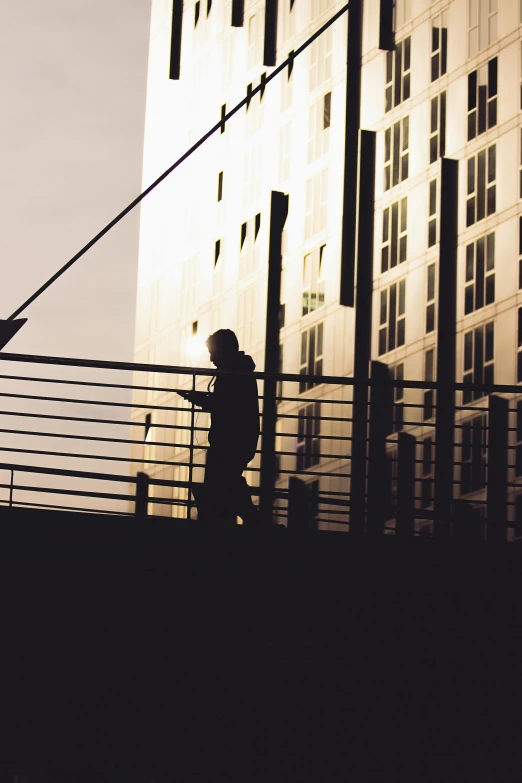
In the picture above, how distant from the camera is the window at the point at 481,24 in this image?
40719 mm

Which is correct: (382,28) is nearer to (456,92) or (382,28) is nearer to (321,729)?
(456,92)

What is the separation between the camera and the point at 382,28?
45.5 m

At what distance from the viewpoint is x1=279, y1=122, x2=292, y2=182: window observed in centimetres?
5291

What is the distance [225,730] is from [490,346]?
30.2 metres

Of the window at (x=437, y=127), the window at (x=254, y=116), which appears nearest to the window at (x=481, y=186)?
the window at (x=437, y=127)

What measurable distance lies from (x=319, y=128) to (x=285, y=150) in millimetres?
2864

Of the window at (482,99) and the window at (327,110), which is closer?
the window at (482,99)

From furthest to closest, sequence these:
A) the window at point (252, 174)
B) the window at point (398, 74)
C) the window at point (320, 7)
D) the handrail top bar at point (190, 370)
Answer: the window at point (252, 174)
the window at point (320, 7)
the window at point (398, 74)
the handrail top bar at point (190, 370)

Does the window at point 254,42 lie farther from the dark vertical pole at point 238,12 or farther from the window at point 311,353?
the window at point 311,353

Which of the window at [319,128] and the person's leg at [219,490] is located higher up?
the window at [319,128]

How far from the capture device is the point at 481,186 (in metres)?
41.3

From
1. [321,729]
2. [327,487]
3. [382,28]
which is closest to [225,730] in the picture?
[321,729]

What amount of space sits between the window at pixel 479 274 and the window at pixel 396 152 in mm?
4505

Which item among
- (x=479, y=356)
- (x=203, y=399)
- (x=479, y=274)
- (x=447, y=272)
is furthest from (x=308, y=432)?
(x=203, y=399)
